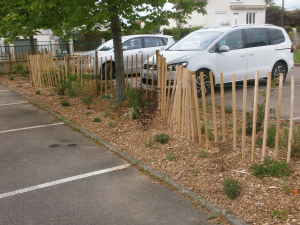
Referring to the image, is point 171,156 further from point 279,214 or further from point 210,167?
point 279,214

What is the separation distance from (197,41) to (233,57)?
3.85 ft

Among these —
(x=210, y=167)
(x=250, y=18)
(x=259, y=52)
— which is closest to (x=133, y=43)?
(x=259, y=52)

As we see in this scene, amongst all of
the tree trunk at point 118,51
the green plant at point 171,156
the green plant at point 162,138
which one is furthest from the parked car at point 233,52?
the green plant at point 171,156

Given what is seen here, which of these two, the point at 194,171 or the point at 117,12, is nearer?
the point at 194,171

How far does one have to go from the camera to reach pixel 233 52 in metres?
9.58

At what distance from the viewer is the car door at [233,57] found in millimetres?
9430

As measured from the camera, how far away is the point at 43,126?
308 inches

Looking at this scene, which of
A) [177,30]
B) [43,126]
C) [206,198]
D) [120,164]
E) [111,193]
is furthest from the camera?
[177,30]

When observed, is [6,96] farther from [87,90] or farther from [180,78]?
[180,78]

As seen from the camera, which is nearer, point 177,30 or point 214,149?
point 214,149

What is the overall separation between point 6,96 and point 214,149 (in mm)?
9205

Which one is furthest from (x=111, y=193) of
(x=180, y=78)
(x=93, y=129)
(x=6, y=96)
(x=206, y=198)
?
(x=6, y=96)

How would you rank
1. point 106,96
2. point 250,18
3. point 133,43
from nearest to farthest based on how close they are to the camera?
point 106,96 < point 133,43 < point 250,18

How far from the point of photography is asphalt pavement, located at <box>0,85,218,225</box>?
12.5 feet
